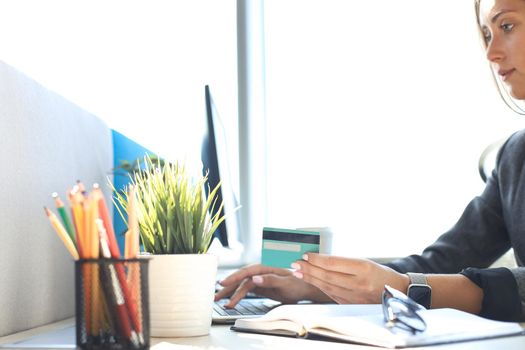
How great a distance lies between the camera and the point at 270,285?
4.49 ft

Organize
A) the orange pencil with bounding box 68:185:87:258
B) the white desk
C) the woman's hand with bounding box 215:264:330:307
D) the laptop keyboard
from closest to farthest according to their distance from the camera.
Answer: the orange pencil with bounding box 68:185:87:258
the white desk
the laptop keyboard
the woman's hand with bounding box 215:264:330:307

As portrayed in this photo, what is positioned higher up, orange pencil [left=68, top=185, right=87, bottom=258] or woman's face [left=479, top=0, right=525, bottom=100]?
woman's face [left=479, top=0, right=525, bottom=100]

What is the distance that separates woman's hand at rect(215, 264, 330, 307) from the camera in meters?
1.36

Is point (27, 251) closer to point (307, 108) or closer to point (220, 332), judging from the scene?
point (220, 332)

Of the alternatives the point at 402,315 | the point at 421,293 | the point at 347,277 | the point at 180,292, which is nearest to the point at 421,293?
the point at 421,293

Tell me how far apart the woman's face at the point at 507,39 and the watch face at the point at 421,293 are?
684mm

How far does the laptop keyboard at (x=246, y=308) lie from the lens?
1189mm

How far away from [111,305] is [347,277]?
1.94 ft

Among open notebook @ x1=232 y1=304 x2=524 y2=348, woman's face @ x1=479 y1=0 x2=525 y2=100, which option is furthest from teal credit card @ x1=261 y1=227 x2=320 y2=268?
woman's face @ x1=479 y1=0 x2=525 y2=100

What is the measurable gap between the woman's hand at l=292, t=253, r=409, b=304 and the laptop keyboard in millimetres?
104

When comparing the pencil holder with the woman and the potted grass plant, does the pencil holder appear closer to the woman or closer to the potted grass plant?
the potted grass plant

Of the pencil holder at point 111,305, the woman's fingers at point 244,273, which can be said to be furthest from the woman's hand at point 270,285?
the pencil holder at point 111,305

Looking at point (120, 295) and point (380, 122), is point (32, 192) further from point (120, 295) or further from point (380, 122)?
point (380, 122)

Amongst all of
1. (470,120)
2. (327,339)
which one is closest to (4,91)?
(327,339)
